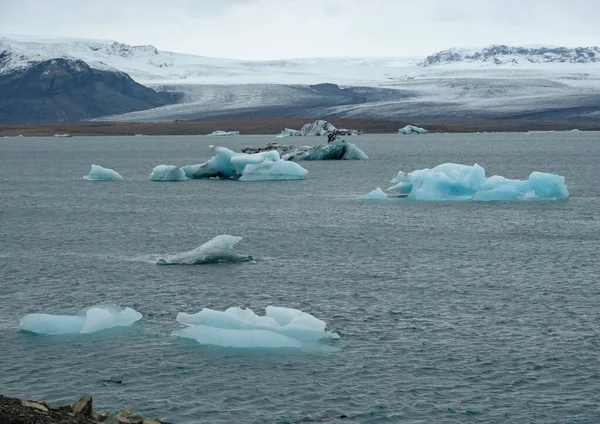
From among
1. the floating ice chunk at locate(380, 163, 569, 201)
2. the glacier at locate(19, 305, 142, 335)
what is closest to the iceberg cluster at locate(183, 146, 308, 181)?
the floating ice chunk at locate(380, 163, 569, 201)

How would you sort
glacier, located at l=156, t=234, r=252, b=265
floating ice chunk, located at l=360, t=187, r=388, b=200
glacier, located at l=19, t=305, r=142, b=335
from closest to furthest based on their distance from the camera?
1. glacier, located at l=19, t=305, r=142, b=335
2. glacier, located at l=156, t=234, r=252, b=265
3. floating ice chunk, located at l=360, t=187, r=388, b=200

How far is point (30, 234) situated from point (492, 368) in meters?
20.3

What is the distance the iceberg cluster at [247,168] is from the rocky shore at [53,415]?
39.6 meters

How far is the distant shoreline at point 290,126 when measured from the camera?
142 m

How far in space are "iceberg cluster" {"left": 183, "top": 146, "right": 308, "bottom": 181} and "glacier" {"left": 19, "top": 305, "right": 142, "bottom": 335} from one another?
109 ft

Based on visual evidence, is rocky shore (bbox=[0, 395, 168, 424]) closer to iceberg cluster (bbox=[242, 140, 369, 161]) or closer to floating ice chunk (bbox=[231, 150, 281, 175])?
floating ice chunk (bbox=[231, 150, 281, 175])

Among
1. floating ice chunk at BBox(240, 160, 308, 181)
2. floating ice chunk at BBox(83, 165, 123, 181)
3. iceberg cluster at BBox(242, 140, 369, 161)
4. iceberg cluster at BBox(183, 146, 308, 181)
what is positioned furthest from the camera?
iceberg cluster at BBox(242, 140, 369, 161)

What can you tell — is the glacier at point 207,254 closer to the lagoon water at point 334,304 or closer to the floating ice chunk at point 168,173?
the lagoon water at point 334,304

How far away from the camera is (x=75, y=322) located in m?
17.8

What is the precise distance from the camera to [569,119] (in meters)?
159

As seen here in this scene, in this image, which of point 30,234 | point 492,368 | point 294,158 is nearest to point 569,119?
point 294,158

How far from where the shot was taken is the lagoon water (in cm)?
1415

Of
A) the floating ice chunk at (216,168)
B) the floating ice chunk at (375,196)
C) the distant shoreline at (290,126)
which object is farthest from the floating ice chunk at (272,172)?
the distant shoreline at (290,126)

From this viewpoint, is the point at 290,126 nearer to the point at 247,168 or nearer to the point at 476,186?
the point at 247,168
